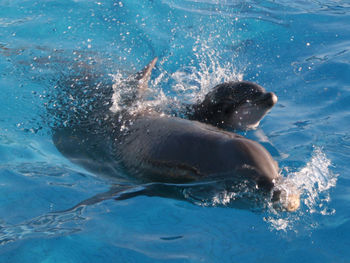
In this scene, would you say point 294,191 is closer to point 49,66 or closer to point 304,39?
point 49,66

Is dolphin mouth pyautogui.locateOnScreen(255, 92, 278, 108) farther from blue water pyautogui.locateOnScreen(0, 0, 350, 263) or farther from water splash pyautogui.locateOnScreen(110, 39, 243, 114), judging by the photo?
water splash pyautogui.locateOnScreen(110, 39, 243, 114)

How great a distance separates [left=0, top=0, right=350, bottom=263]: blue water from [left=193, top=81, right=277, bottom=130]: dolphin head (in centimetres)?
27

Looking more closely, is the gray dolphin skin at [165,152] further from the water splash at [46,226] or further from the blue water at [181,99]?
the water splash at [46,226]

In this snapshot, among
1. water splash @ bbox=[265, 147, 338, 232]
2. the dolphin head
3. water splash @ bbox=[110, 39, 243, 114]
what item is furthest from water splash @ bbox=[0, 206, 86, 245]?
the dolphin head

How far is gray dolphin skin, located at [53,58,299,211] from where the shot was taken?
3.49 meters

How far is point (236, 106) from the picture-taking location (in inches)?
221

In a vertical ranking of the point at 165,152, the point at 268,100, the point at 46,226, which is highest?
the point at 268,100

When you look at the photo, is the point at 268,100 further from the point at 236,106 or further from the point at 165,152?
the point at 165,152

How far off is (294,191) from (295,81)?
4.57 m

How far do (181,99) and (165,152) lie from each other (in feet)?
9.68

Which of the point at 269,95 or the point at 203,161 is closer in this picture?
the point at 203,161

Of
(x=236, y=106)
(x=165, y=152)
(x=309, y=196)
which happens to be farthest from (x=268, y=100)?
(x=165, y=152)

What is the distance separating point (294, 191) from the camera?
3.55m

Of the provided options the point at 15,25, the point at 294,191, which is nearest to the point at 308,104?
the point at 294,191
